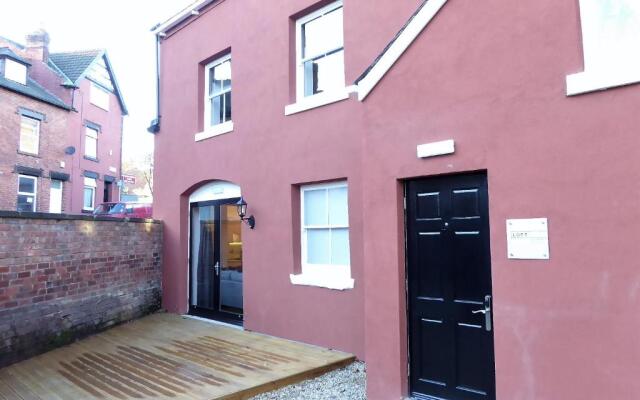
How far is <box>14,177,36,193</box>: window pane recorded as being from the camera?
61.6ft

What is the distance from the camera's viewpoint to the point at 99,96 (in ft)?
79.8

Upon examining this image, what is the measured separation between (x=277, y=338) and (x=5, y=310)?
12.3 ft

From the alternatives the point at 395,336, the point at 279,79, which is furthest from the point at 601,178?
the point at 279,79

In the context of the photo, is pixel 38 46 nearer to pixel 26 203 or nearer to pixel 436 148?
pixel 26 203

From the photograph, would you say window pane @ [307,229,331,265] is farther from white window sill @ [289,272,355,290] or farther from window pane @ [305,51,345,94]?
window pane @ [305,51,345,94]

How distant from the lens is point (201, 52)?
908 cm

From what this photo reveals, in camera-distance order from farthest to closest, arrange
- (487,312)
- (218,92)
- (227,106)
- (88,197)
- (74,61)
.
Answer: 1. (74,61)
2. (88,197)
3. (218,92)
4. (227,106)
5. (487,312)

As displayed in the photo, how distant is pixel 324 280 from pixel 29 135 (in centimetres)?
1793

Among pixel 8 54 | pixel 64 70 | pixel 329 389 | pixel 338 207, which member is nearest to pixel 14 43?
pixel 64 70

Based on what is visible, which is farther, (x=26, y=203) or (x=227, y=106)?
(x=26, y=203)

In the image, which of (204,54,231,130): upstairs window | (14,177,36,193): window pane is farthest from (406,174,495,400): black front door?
(14,177,36,193): window pane

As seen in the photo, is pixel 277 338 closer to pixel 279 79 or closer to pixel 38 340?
pixel 38 340

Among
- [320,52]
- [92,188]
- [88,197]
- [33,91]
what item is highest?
[33,91]

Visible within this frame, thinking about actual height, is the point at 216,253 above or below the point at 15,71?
below
